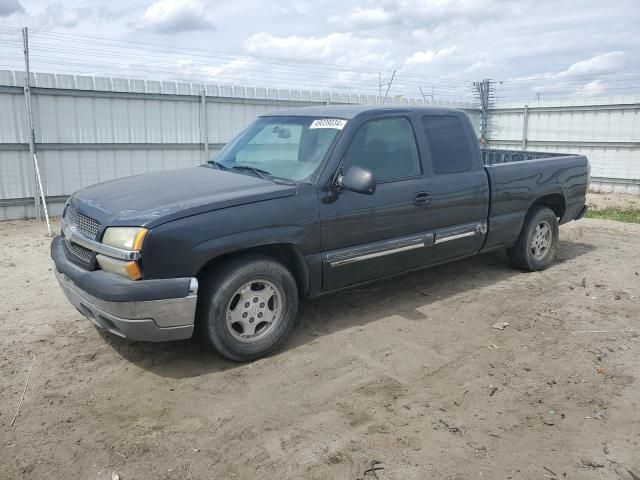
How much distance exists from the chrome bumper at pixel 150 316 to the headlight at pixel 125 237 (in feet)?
1.24

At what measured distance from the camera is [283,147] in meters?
4.94

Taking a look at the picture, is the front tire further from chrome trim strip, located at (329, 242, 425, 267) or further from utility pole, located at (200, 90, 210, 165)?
utility pole, located at (200, 90, 210, 165)

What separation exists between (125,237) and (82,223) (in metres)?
0.70

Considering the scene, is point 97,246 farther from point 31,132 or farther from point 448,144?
point 31,132

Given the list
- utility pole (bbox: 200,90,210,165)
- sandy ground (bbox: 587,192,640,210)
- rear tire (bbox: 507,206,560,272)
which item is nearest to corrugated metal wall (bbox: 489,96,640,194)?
sandy ground (bbox: 587,192,640,210)

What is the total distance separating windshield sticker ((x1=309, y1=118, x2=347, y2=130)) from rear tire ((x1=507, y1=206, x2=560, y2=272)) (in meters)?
2.91

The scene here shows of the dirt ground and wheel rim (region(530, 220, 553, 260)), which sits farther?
wheel rim (region(530, 220, 553, 260))

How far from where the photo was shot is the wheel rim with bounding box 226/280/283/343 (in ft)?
13.3

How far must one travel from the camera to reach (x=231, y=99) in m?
11.8

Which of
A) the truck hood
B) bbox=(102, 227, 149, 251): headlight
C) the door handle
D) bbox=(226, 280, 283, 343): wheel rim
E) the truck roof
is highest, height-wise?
the truck roof

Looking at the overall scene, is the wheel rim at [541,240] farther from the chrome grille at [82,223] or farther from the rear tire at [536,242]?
the chrome grille at [82,223]

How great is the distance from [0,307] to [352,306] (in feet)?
11.3

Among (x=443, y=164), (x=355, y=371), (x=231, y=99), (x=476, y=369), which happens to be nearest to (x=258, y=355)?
(x=355, y=371)

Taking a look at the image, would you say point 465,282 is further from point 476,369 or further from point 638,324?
point 476,369
